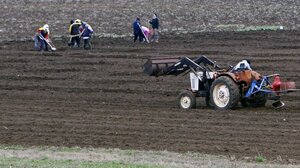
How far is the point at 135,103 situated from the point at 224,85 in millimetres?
3537

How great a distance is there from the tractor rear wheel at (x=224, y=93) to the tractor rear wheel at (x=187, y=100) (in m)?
0.59

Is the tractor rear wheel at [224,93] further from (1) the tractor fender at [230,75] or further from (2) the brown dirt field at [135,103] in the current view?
(2) the brown dirt field at [135,103]

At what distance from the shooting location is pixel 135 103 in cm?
2402

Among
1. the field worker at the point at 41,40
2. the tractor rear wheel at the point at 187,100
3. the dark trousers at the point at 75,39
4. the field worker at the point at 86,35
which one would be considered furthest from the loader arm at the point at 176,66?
the dark trousers at the point at 75,39

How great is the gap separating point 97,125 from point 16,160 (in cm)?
449

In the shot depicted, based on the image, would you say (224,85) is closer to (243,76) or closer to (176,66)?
(243,76)

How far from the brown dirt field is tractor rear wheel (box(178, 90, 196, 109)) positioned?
1.09 ft

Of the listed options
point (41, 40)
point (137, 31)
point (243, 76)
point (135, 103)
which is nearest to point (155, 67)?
A: point (135, 103)

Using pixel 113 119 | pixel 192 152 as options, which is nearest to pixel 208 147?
pixel 192 152

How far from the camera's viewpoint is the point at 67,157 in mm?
15984

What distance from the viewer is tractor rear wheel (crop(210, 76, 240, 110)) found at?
2106 centimetres

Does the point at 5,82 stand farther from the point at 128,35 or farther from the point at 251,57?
the point at 128,35

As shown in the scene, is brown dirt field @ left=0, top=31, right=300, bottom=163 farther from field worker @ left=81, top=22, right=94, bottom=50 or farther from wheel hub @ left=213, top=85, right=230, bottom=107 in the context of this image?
field worker @ left=81, top=22, right=94, bottom=50

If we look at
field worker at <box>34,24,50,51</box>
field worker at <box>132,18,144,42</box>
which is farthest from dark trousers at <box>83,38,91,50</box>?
field worker at <box>132,18,144,42</box>
